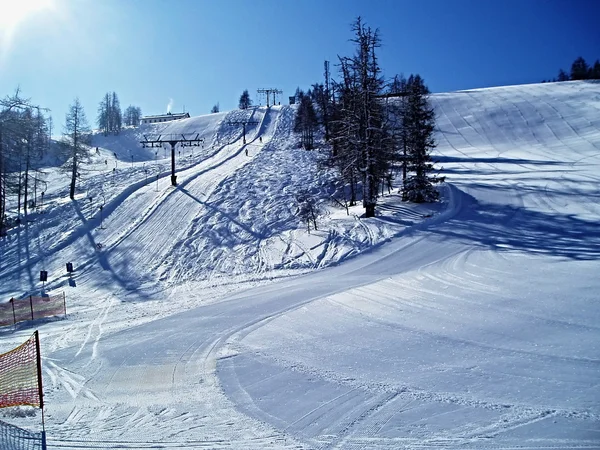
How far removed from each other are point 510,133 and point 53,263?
56689 millimetres

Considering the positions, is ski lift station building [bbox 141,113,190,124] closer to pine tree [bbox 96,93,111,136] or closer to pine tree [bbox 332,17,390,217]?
pine tree [bbox 96,93,111,136]

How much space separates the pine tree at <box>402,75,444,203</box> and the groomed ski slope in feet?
3.82

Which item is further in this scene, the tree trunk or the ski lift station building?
the ski lift station building

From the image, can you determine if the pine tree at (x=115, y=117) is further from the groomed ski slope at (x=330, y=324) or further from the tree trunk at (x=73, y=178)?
the groomed ski slope at (x=330, y=324)

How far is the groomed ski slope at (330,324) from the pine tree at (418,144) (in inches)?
45.8

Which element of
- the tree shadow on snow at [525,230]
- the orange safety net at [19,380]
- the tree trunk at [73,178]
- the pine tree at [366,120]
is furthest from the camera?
the tree trunk at [73,178]

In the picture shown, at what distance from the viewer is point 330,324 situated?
10906mm

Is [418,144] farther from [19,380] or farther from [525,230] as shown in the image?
[19,380]

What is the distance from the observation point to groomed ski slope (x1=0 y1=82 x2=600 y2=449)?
6.47 meters

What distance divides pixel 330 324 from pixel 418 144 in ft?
48.7

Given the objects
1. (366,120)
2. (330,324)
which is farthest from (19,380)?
(366,120)

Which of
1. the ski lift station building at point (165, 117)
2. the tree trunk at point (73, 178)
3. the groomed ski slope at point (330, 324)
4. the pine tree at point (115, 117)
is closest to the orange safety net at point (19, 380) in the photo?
the groomed ski slope at point (330, 324)

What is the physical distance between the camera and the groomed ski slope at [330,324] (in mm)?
6469

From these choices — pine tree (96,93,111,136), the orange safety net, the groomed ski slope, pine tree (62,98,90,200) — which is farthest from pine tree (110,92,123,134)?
the orange safety net
